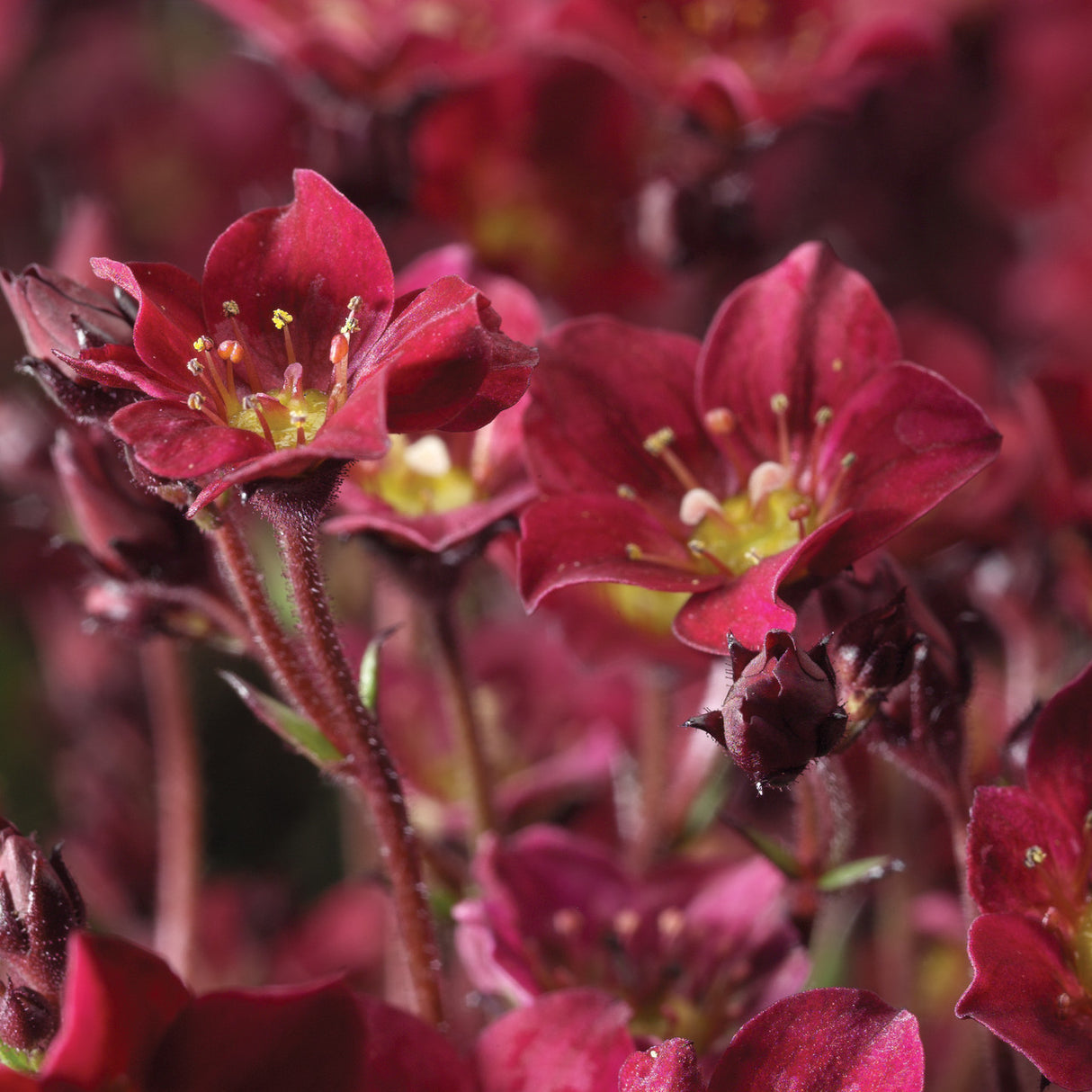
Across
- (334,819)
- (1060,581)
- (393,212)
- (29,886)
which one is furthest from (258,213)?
(334,819)

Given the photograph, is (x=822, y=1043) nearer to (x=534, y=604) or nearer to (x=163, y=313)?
(x=534, y=604)

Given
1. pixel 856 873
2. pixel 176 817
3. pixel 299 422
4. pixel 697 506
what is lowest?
pixel 176 817

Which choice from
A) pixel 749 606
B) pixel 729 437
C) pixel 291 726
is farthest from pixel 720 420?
pixel 291 726

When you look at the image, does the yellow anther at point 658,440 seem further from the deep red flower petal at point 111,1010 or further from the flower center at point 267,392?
the deep red flower petal at point 111,1010

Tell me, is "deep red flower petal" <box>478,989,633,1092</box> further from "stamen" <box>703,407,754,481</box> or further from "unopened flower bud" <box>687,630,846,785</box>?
"stamen" <box>703,407,754,481</box>

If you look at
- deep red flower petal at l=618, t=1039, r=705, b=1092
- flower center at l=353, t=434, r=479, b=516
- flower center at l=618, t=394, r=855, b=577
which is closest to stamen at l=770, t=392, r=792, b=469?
flower center at l=618, t=394, r=855, b=577

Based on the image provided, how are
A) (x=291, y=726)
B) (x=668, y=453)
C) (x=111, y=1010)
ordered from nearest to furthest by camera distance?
(x=111, y=1010) < (x=291, y=726) < (x=668, y=453)
